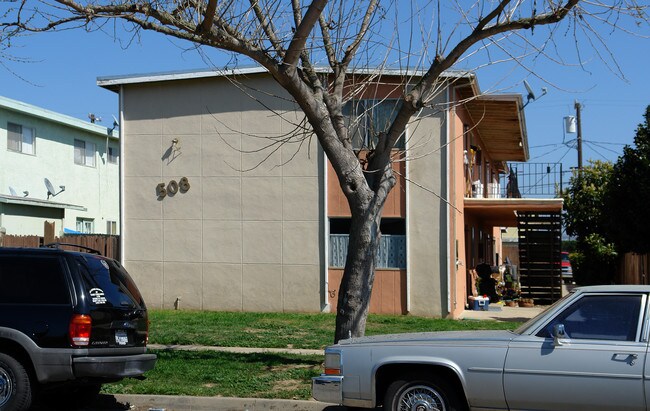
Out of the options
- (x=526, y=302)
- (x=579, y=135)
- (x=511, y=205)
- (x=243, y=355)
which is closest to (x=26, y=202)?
(x=511, y=205)

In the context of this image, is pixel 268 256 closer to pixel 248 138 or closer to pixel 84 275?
pixel 248 138

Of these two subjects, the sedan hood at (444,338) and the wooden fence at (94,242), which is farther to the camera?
the wooden fence at (94,242)

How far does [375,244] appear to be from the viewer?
11.4 m

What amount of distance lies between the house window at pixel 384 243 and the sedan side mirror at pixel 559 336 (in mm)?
13062

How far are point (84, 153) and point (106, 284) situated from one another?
2703 cm

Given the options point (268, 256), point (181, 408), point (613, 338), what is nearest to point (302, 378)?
point (181, 408)

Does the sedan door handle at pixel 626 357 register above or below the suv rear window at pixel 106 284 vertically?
below

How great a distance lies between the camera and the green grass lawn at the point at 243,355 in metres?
10.7

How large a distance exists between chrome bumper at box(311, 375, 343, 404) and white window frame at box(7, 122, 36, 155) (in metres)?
25.4

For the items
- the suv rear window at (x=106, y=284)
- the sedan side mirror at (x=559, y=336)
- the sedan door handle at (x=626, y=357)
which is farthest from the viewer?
the suv rear window at (x=106, y=284)

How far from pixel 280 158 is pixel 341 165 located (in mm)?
9945

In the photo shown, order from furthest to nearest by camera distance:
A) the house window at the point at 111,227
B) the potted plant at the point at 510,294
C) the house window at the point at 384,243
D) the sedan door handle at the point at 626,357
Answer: the house window at the point at 111,227
the potted plant at the point at 510,294
the house window at the point at 384,243
the sedan door handle at the point at 626,357

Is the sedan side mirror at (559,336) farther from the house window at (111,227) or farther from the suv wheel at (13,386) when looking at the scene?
the house window at (111,227)

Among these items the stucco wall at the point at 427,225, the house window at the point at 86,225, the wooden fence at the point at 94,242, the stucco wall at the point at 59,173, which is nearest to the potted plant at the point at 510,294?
the stucco wall at the point at 427,225
